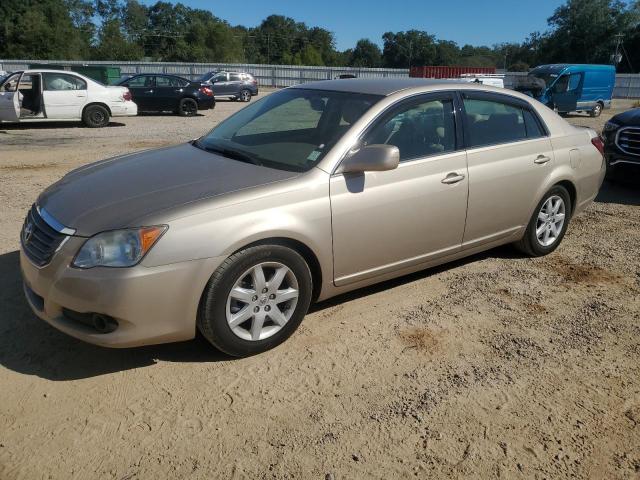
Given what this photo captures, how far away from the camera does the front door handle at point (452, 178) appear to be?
13.3 ft

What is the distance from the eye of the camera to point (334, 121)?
3.98m

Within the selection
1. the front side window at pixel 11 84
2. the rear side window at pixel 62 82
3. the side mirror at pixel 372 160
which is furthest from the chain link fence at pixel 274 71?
the side mirror at pixel 372 160

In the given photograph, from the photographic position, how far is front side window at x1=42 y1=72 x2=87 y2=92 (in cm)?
1366

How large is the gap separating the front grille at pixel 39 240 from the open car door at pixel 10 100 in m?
11.3

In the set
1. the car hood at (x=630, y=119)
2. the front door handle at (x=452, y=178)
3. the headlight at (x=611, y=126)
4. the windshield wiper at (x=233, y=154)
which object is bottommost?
the headlight at (x=611, y=126)

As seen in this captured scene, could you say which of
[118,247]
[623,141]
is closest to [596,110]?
[623,141]

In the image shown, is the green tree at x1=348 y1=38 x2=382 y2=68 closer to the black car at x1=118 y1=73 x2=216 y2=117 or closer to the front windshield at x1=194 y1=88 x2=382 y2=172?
the black car at x1=118 y1=73 x2=216 y2=117

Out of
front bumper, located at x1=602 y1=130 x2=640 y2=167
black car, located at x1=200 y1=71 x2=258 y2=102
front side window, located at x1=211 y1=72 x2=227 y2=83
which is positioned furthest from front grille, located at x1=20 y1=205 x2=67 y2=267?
front side window, located at x1=211 y1=72 x2=227 y2=83

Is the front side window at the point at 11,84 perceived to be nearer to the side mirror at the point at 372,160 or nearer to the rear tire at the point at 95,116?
the rear tire at the point at 95,116

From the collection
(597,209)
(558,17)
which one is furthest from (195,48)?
(597,209)

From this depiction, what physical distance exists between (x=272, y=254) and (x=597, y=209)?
5501mm

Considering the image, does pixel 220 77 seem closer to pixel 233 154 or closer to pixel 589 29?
pixel 233 154

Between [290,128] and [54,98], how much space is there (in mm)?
11533

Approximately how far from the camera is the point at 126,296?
9.43 ft
